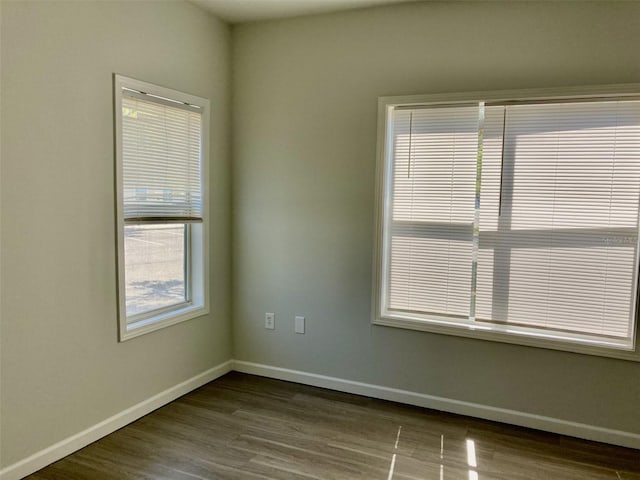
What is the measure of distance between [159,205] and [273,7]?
5.02ft

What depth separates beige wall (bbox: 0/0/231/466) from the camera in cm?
205

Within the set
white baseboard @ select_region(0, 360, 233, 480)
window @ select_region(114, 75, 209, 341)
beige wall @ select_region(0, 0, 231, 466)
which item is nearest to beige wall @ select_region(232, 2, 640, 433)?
window @ select_region(114, 75, 209, 341)

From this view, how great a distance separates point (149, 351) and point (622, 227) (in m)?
2.90

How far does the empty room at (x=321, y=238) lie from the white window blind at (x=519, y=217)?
13mm

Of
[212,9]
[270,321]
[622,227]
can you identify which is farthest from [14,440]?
[622,227]

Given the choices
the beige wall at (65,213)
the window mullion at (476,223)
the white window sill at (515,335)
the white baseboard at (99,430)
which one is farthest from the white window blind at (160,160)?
the window mullion at (476,223)

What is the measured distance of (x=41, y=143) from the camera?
2.13m

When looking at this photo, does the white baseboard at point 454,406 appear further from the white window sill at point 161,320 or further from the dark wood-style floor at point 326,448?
the white window sill at point 161,320

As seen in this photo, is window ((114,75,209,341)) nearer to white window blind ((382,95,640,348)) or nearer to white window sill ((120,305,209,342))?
white window sill ((120,305,209,342))

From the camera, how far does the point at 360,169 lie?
10.1ft

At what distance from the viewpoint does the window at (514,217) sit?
2.56 m

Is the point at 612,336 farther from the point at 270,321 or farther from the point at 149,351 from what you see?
the point at 149,351

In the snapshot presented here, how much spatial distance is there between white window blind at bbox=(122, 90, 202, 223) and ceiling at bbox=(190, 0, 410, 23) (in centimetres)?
71

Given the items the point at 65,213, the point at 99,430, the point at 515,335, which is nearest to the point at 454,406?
the point at 515,335
